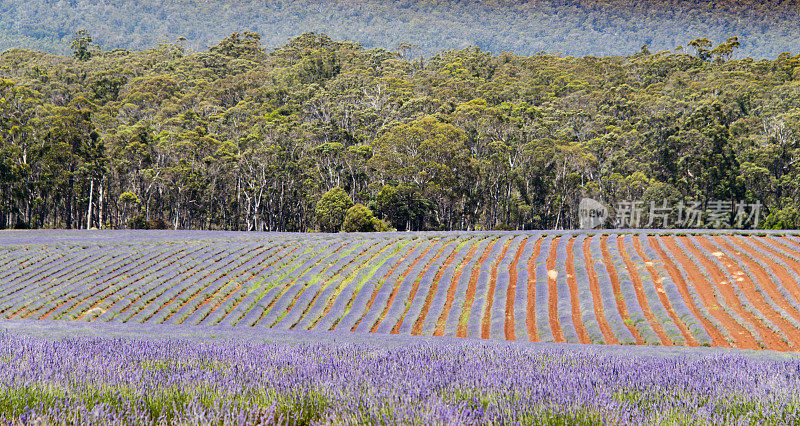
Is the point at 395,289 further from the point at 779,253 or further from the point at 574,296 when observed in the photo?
the point at 779,253

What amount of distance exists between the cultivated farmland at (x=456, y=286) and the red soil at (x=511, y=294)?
49 mm

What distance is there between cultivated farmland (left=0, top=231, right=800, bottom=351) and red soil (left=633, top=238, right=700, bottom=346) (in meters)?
0.03

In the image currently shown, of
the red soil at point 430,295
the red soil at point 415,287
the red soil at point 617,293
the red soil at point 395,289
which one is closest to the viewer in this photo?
the red soil at point 617,293

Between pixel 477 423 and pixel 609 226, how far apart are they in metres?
51.4

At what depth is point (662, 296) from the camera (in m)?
12.8

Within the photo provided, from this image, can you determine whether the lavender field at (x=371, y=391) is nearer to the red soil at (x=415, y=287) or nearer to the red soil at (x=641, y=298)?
the red soil at (x=641, y=298)

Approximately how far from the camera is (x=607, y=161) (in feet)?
180

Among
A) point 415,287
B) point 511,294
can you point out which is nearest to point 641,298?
point 511,294

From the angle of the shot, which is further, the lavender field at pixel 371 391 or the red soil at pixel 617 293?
the red soil at pixel 617 293

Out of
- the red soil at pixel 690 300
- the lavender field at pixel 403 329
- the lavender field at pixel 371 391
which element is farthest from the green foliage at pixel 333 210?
the lavender field at pixel 371 391

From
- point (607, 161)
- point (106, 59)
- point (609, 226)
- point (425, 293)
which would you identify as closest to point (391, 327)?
point (425, 293)

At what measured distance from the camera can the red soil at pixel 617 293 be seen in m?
10.8

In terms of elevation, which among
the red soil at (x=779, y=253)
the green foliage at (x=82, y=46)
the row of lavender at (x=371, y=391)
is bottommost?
the row of lavender at (x=371, y=391)

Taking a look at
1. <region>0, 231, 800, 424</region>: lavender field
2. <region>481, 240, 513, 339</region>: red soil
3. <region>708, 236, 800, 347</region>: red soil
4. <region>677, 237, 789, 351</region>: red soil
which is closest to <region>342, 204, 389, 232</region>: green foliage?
<region>0, 231, 800, 424</region>: lavender field
